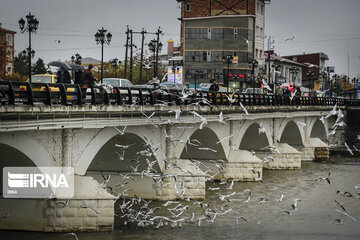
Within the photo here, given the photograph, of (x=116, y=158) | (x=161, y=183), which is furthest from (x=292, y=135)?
(x=116, y=158)

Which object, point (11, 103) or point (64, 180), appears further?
point (64, 180)

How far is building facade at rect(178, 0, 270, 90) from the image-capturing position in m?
82.1

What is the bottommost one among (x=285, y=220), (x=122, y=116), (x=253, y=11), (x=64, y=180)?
(x=285, y=220)

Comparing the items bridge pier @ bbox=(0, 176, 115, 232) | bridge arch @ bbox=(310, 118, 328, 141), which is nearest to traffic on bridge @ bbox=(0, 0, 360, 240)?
bridge pier @ bbox=(0, 176, 115, 232)

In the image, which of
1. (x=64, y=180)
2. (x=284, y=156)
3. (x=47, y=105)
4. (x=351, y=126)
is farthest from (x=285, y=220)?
(x=351, y=126)

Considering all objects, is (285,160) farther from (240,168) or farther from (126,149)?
(126,149)

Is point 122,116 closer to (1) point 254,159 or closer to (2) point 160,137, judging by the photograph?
(2) point 160,137

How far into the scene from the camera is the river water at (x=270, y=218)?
78.1 feet

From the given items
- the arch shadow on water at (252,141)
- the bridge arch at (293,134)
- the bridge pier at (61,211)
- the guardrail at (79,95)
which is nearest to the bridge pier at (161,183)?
the guardrail at (79,95)

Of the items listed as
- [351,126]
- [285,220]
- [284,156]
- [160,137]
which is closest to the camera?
[285,220]

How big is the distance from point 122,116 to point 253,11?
59845mm

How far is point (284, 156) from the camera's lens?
49.1m

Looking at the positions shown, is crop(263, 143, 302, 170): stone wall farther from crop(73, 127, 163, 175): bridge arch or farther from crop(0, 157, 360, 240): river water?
crop(73, 127, 163, 175): bridge arch

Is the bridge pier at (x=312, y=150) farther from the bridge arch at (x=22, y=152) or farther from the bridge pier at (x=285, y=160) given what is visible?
the bridge arch at (x=22, y=152)
